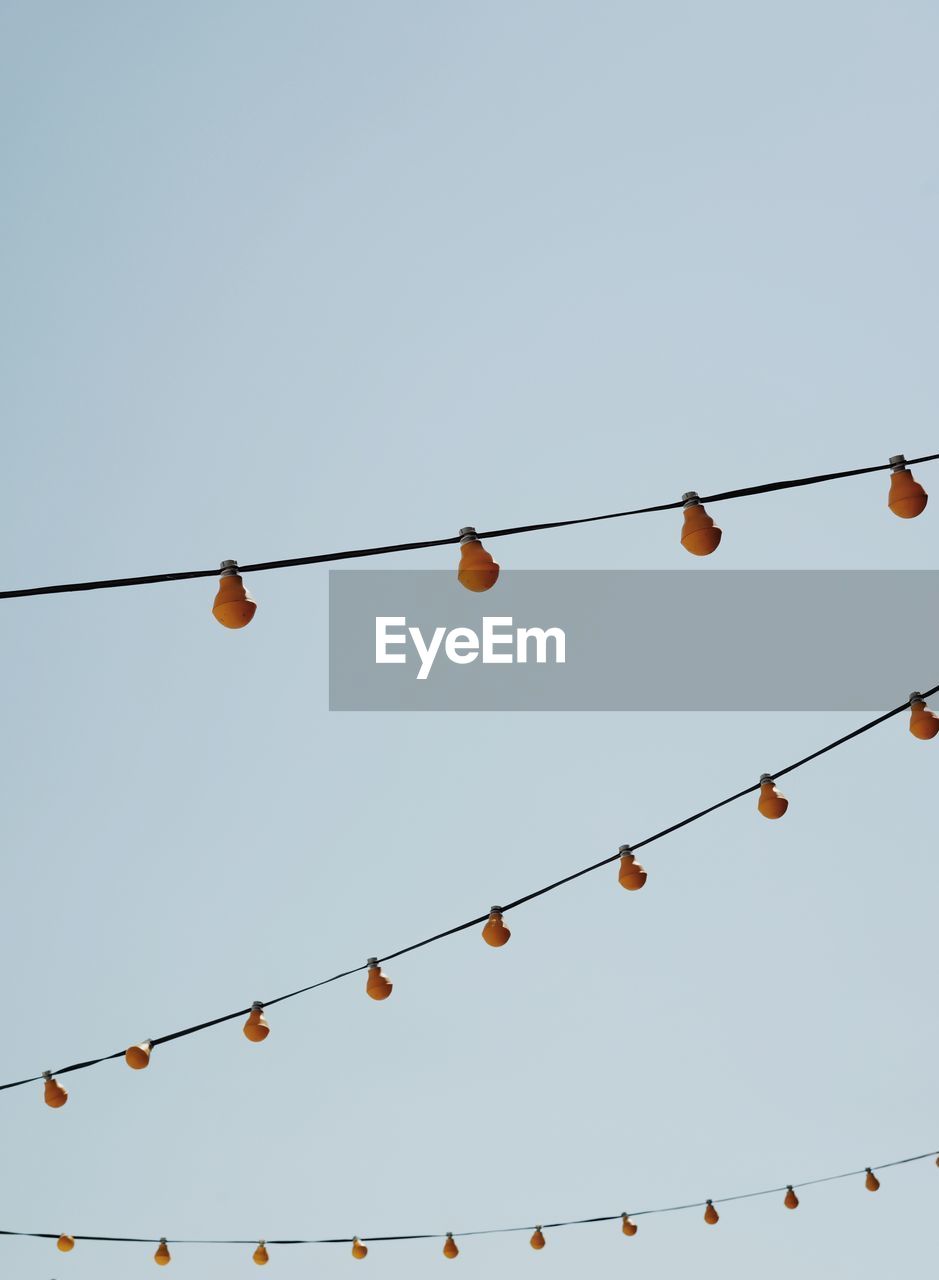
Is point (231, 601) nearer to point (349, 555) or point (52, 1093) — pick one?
point (349, 555)

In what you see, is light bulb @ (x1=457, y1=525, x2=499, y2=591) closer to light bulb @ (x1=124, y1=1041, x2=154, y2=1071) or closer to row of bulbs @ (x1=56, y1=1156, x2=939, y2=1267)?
light bulb @ (x1=124, y1=1041, x2=154, y2=1071)

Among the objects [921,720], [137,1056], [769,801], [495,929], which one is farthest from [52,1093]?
[921,720]

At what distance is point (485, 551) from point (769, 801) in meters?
2.09

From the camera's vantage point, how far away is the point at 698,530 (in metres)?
4.72

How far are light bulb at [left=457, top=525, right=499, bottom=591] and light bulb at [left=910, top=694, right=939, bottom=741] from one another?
1895 mm

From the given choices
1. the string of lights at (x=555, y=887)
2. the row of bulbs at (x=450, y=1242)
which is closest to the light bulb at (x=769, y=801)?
the string of lights at (x=555, y=887)

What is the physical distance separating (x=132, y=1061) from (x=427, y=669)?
11.0 m

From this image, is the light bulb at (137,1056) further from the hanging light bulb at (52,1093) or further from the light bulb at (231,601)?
the light bulb at (231,601)

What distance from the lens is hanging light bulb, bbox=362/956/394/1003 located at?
6977 mm

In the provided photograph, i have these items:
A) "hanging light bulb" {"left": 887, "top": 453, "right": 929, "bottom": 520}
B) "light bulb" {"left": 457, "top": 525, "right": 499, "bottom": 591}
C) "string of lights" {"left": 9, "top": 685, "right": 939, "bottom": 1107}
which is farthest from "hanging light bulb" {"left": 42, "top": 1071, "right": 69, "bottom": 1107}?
"hanging light bulb" {"left": 887, "top": 453, "right": 929, "bottom": 520}

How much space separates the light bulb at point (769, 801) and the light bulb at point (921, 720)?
66 cm

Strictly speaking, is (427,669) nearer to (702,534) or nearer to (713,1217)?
(713,1217)

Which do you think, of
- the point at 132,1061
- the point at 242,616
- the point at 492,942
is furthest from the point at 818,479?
the point at 132,1061

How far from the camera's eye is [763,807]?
6.11m
